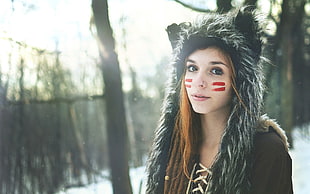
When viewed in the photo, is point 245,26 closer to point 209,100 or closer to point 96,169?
point 209,100

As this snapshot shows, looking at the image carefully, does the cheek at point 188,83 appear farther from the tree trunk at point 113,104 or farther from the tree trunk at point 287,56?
the tree trunk at point 287,56

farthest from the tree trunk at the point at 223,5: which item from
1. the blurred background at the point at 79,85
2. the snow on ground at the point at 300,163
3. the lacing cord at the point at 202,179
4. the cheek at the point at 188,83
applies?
the snow on ground at the point at 300,163

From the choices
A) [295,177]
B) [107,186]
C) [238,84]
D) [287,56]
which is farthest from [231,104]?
[287,56]

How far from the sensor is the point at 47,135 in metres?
1.41

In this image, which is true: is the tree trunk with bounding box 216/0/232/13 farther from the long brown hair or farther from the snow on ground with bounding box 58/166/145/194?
the snow on ground with bounding box 58/166/145/194

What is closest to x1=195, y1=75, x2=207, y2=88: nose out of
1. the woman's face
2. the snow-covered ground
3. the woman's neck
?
the woman's face

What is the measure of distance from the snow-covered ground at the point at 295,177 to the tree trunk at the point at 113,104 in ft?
0.13

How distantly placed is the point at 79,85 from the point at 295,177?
107 cm

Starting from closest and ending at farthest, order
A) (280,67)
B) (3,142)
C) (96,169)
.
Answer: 1. (3,142)
2. (96,169)
3. (280,67)

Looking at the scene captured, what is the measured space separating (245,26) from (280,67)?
1.05 metres

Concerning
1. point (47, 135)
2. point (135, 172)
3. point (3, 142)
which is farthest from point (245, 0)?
point (3, 142)

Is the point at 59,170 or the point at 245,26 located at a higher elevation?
the point at 245,26

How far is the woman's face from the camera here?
2.84 feet

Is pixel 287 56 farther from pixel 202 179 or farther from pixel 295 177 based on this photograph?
pixel 202 179
